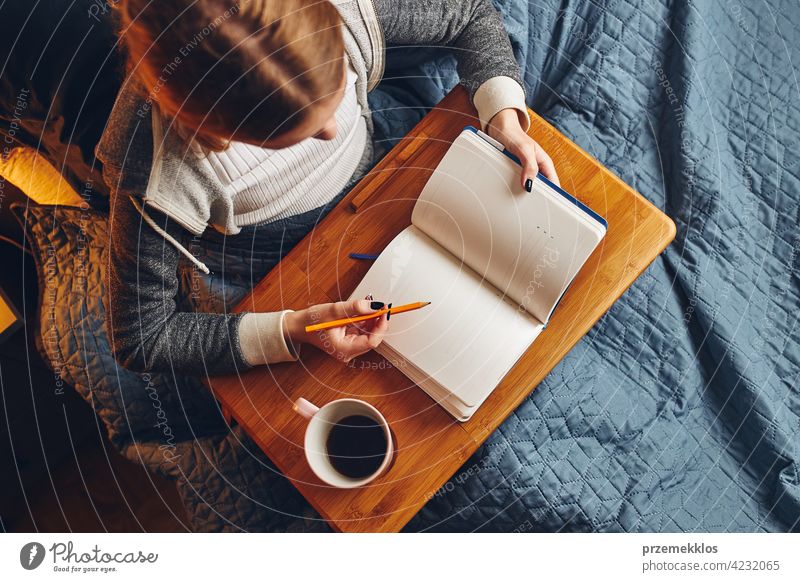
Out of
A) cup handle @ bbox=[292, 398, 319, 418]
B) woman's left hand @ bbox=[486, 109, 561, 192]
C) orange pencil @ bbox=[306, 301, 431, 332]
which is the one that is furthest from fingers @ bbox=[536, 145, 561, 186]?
cup handle @ bbox=[292, 398, 319, 418]

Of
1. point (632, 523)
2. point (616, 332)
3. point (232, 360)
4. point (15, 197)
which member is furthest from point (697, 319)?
point (15, 197)

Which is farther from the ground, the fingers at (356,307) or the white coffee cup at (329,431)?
the fingers at (356,307)

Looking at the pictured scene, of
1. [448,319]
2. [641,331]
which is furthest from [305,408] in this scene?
[641,331]

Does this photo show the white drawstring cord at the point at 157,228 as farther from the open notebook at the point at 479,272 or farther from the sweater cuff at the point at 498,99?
the sweater cuff at the point at 498,99

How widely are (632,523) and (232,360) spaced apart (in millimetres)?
405

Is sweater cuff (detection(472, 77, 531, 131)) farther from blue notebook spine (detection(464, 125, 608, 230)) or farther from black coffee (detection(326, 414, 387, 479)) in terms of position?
black coffee (detection(326, 414, 387, 479))

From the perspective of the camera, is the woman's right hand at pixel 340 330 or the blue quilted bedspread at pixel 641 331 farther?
the blue quilted bedspread at pixel 641 331

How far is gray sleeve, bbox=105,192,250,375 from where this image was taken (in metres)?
0.44

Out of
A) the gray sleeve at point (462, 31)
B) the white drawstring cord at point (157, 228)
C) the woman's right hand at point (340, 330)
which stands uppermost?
the gray sleeve at point (462, 31)

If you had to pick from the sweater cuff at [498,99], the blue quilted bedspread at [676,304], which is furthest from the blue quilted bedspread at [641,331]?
the sweater cuff at [498,99]

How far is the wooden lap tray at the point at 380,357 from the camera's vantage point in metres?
0.43

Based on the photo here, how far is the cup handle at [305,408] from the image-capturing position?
1.39 ft

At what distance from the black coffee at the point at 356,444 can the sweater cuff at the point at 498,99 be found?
265mm

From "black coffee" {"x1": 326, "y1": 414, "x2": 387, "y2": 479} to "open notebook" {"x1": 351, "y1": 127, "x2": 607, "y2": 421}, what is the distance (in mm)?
51
